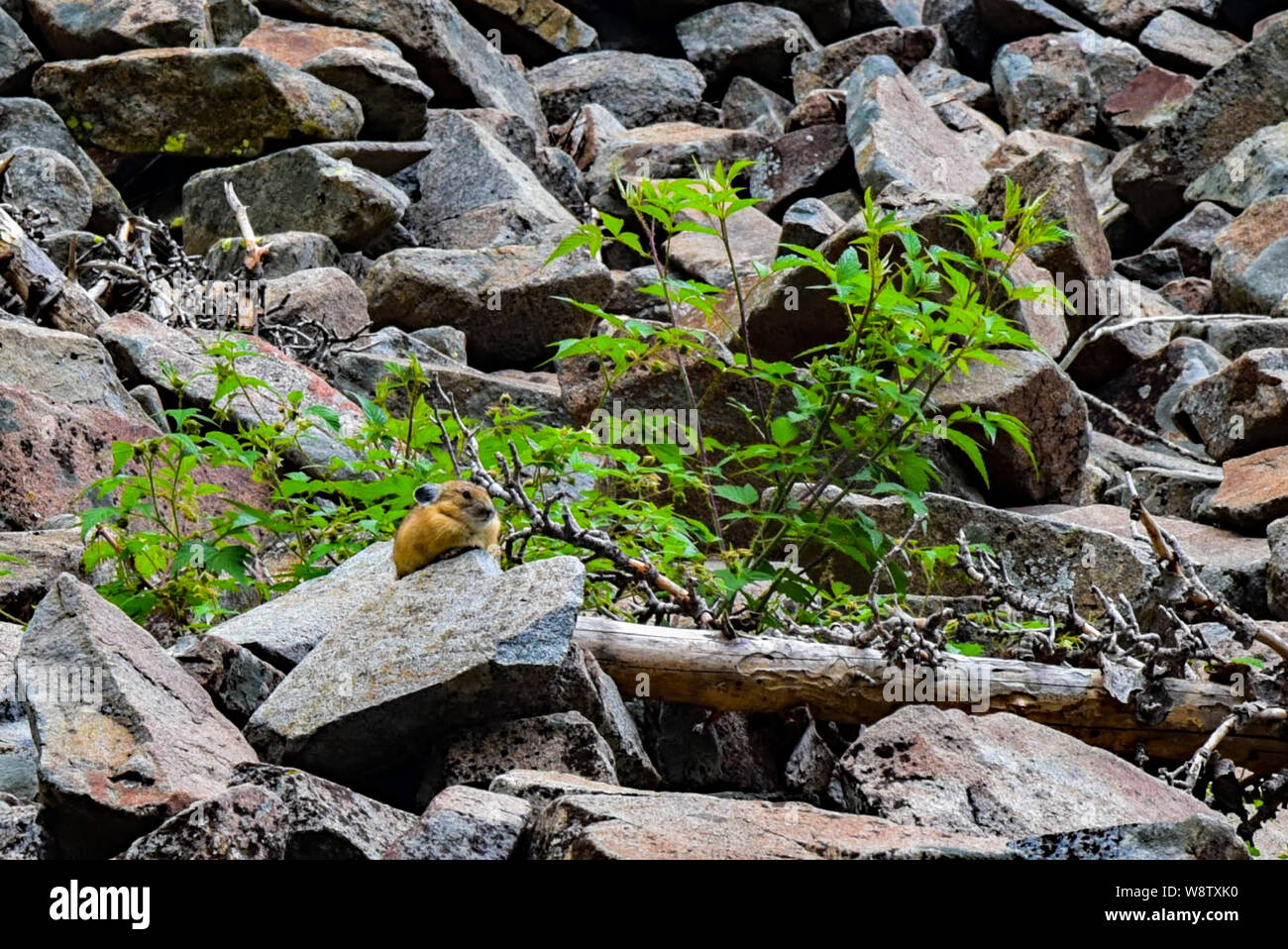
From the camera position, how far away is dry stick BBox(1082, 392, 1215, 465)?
11.5 metres

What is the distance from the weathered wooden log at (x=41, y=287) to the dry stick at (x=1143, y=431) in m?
6.89

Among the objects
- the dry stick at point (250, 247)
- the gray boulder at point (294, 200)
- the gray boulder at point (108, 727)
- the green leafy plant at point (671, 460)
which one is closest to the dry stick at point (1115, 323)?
the gray boulder at point (294, 200)

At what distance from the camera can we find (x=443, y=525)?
472 centimetres

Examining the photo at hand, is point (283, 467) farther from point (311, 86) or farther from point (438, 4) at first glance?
point (438, 4)

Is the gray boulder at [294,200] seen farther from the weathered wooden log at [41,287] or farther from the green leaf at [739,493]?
the green leaf at [739,493]

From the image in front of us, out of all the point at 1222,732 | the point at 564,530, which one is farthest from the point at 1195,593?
the point at 564,530

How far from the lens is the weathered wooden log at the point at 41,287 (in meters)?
8.47

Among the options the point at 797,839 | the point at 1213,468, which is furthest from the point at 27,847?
the point at 1213,468

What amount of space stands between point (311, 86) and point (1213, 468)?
8.41m

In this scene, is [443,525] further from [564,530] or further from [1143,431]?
[1143,431]

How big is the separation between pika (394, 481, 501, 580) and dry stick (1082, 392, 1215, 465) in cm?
746

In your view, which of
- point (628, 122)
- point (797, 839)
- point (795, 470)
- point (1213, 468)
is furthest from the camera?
point (628, 122)

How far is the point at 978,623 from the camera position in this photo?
566 cm

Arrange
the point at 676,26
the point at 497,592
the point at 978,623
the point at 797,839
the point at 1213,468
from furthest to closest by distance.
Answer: the point at 676,26
the point at 1213,468
the point at 978,623
the point at 497,592
the point at 797,839
